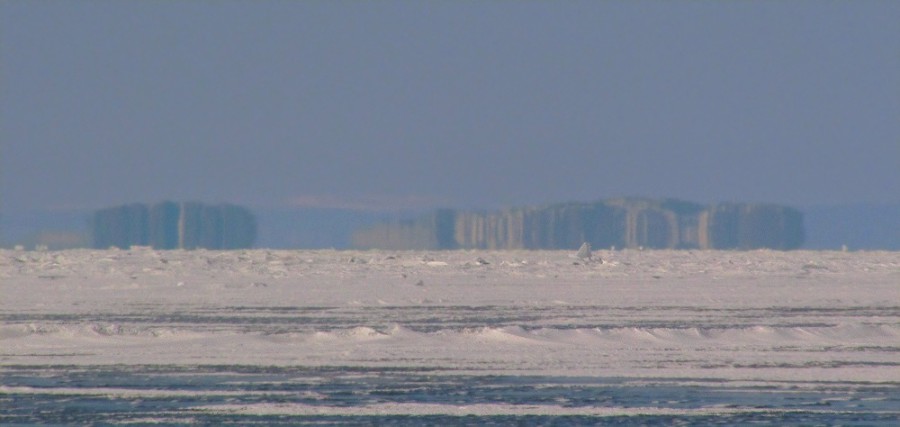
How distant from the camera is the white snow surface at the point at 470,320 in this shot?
15.6 m

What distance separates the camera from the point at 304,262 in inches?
1944

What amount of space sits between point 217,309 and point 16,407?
533 inches

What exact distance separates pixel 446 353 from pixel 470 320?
5.80m

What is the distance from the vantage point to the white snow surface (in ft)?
51.1

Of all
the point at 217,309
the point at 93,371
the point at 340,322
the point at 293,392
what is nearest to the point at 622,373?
the point at 293,392

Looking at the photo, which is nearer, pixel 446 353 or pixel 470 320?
pixel 446 353

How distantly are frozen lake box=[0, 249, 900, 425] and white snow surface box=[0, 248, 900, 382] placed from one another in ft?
0.21

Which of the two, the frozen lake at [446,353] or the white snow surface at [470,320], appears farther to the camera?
the white snow surface at [470,320]

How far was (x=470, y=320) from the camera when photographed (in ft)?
72.9

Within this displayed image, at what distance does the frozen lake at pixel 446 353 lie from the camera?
11.6m

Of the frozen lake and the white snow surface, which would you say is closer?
the frozen lake

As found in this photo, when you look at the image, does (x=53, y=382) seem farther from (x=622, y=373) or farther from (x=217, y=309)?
(x=217, y=309)

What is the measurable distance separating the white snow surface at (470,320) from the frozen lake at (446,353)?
0.06 metres

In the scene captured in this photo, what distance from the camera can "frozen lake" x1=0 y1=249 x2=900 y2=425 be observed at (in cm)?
1156
